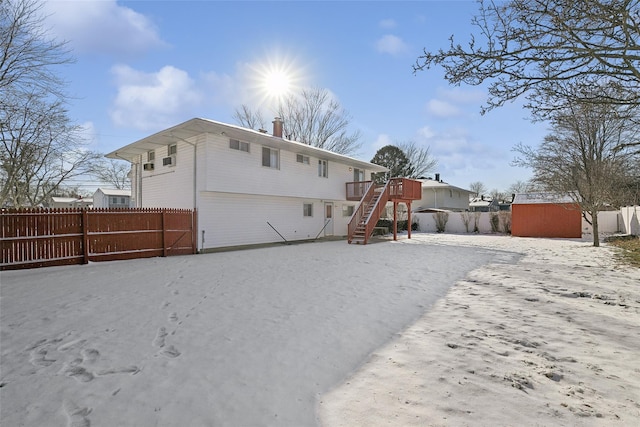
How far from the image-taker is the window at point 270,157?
1501 centimetres

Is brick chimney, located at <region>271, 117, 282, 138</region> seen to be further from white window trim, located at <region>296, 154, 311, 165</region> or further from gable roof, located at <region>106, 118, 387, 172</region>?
gable roof, located at <region>106, 118, 387, 172</region>

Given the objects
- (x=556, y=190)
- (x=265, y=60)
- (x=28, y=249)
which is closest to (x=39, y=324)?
(x=28, y=249)

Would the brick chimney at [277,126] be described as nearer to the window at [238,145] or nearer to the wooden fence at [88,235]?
the window at [238,145]

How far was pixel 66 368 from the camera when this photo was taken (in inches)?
124

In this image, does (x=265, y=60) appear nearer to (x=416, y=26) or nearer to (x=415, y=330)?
(x=416, y=26)

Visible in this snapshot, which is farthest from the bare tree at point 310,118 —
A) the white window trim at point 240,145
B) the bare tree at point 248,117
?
the white window trim at point 240,145

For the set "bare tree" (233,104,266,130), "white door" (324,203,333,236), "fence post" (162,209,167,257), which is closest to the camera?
"fence post" (162,209,167,257)

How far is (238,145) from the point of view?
1385cm

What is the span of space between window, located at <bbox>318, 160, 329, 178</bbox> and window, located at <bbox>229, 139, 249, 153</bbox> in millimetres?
5506

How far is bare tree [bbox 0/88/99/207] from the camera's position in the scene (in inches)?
509

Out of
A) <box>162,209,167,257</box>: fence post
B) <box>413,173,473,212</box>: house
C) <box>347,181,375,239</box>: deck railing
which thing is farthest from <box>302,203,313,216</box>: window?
<box>413,173,473,212</box>: house

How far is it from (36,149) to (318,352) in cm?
1781

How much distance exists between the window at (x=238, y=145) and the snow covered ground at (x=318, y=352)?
7.87 m

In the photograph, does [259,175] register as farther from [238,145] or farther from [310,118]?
[310,118]
